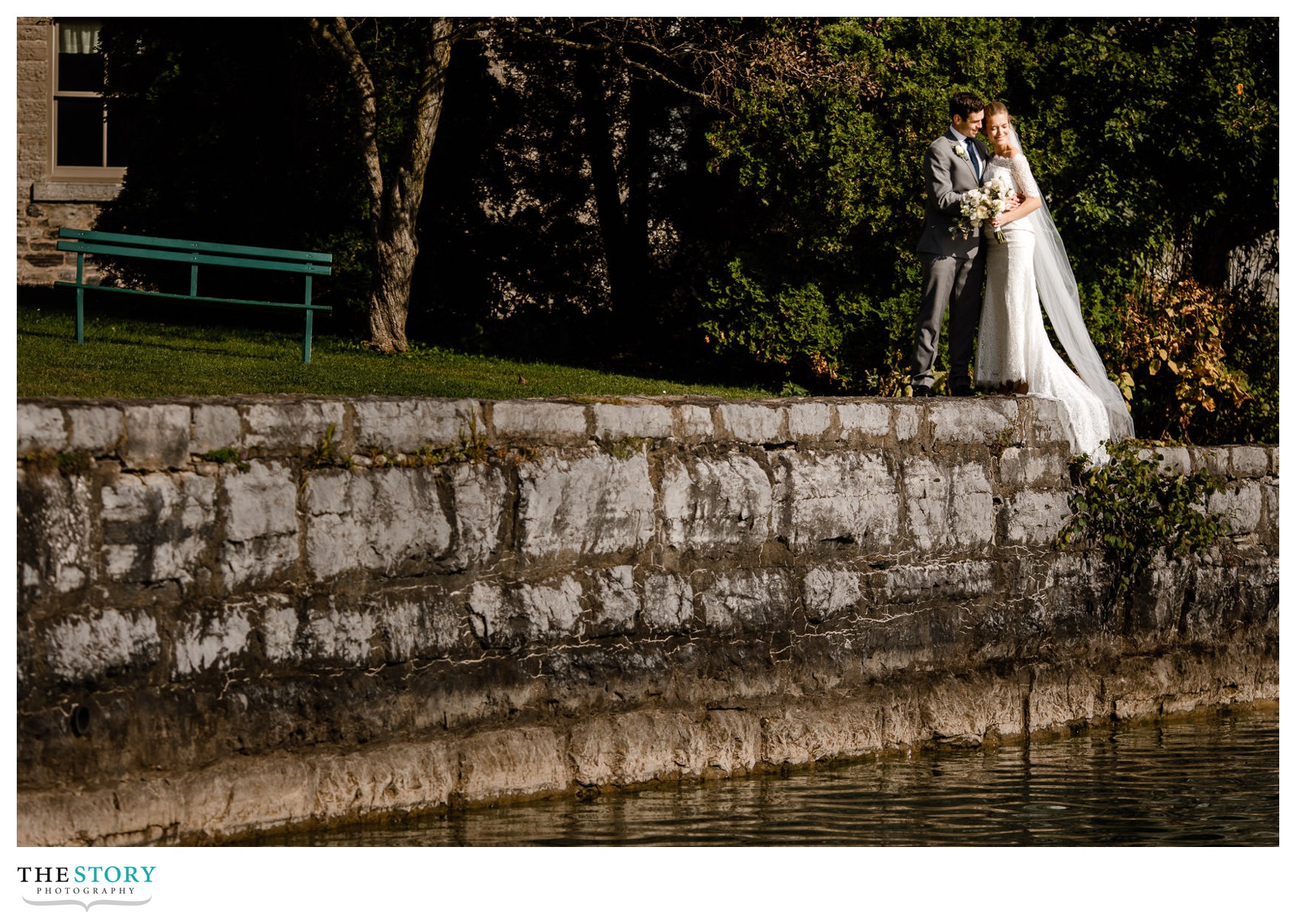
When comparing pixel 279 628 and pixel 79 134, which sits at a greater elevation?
pixel 79 134

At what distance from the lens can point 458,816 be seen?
582 cm

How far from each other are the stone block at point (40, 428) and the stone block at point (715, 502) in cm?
251

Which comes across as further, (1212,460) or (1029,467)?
(1212,460)

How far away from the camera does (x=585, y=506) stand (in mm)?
6203

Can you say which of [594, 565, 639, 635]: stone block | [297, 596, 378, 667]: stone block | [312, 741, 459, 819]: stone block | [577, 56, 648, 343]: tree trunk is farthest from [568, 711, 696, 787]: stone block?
[577, 56, 648, 343]: tree trunk

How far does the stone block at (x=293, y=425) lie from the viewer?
538 centimetres

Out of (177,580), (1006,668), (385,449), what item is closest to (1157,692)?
(1006,668)

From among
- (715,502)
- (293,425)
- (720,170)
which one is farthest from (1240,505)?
(293,425)

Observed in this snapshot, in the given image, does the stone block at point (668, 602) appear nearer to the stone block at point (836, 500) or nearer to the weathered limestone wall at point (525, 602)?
the weathered limestone wall at point (525, 602)

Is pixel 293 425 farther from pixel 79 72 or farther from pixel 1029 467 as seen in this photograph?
pixel 79 72

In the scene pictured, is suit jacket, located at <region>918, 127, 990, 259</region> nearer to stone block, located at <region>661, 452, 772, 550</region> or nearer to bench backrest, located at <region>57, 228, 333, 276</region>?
stone block, located at <region>661, 452, 772, 550</region>

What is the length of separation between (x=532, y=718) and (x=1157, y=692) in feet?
12.3

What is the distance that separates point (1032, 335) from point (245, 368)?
14.7ft

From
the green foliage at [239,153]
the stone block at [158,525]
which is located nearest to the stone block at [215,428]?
the stone block at [158,525]
